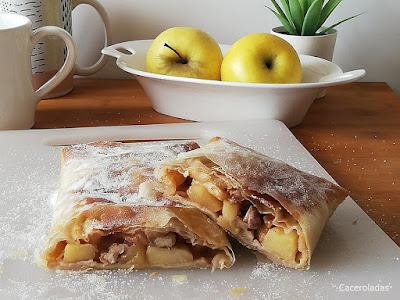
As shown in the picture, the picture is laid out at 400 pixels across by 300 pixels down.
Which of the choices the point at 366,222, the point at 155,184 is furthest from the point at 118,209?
the point at 366,222

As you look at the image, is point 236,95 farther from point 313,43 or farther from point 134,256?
point 134,256

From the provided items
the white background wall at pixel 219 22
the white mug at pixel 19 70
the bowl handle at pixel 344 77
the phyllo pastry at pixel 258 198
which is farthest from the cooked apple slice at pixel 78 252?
the white background wall at pixel 219 22

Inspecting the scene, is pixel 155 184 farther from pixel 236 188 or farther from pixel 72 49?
pixel 72 49

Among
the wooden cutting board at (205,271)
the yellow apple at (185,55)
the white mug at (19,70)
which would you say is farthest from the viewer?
the yellow apple at (185,55)

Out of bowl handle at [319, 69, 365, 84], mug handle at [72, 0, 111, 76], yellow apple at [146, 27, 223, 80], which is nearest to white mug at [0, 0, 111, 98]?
mug handle at [72, 0, 111, 76]

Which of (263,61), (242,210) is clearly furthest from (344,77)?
(242,210)

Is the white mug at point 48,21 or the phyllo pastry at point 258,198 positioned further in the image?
the white mug at point 48,21

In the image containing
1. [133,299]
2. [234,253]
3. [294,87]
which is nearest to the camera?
[133,299]

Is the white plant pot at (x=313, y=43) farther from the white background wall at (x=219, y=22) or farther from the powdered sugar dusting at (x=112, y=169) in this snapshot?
the powdered sugar dusting at (x=112, y=169)
